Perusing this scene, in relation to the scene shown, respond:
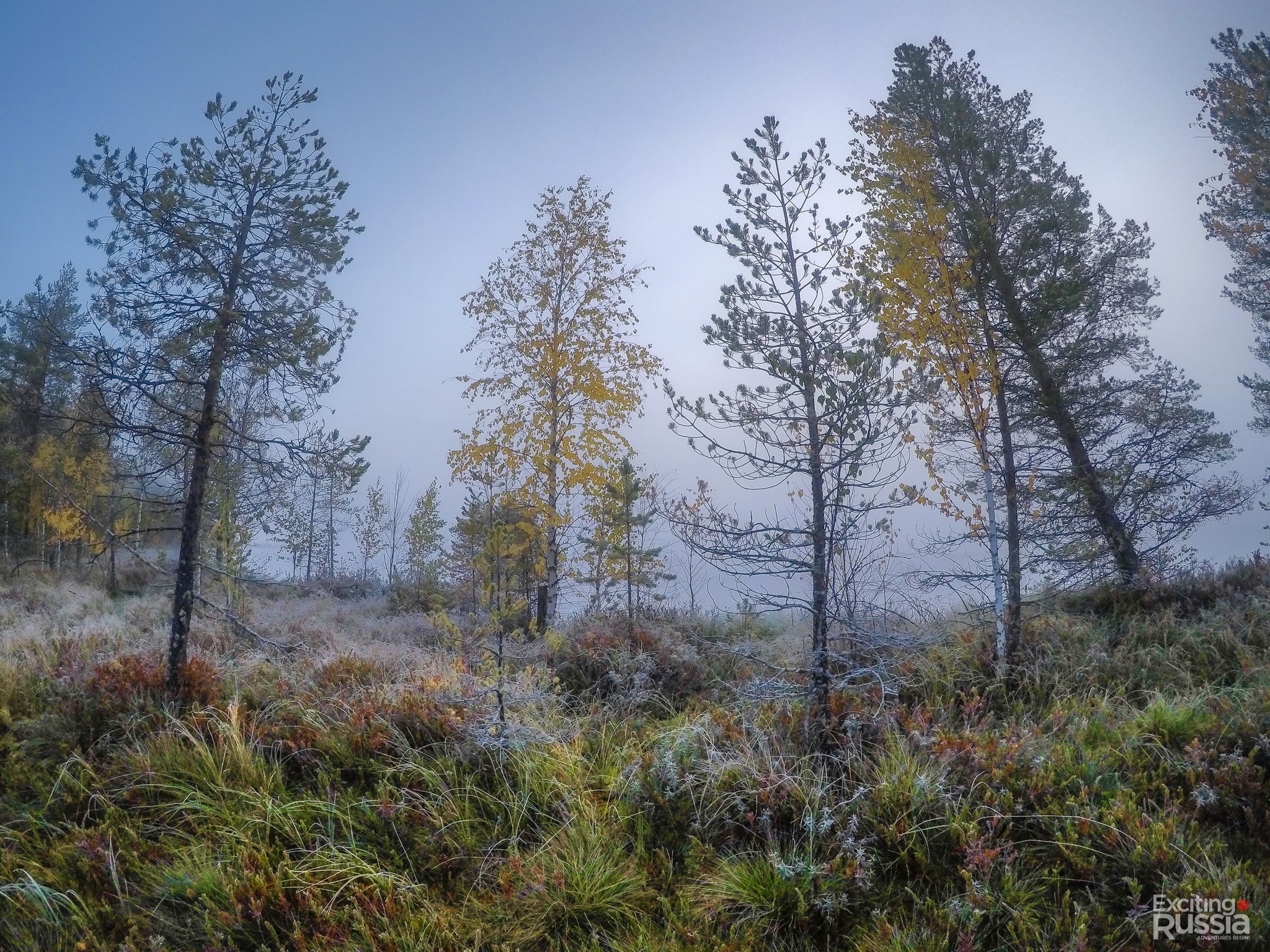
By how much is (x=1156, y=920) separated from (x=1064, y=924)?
0.40 metres

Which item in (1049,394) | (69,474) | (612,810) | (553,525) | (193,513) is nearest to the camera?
(612,810)

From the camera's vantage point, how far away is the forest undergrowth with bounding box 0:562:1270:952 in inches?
135

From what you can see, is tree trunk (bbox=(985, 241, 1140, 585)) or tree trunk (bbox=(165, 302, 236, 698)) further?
tree trunk (bbox=(985, 241, 1140, 585))

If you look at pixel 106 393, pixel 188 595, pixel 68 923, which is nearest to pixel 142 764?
pixel 68 923

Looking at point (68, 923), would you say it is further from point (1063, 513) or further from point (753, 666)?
point (1063, 513)

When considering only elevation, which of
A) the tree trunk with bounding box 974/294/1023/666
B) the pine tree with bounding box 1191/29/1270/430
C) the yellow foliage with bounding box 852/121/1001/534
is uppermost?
the pine tree with bounding box 1191/29/1270/430

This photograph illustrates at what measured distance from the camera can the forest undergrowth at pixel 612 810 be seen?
11.3 ft

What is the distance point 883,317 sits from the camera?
25.3 ft

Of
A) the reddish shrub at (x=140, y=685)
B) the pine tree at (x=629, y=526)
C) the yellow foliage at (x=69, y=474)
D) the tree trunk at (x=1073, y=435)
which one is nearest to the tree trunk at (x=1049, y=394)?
the tree trunk at (x=1073, y=435)

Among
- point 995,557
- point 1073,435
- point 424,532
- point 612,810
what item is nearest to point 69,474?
point 424,532

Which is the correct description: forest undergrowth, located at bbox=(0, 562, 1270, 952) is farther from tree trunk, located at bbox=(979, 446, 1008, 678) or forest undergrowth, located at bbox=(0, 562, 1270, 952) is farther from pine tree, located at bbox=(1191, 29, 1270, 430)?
pine tree, located at bbox=(1191, 29, 1270, 430)

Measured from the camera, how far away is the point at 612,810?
4.43 m

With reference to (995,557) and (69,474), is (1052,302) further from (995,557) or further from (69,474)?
(69,474)

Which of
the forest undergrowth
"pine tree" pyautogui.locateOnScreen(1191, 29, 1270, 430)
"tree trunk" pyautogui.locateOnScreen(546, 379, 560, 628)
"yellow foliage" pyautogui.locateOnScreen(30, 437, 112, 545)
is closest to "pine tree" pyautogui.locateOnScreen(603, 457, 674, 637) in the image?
"tree trunk" pyautogui.locateOnScreen(546, 379, 560, 628)
